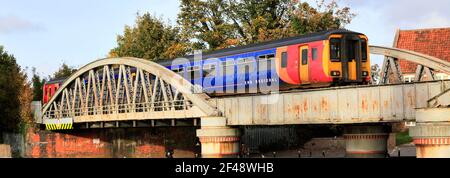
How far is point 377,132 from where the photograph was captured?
3161 cm

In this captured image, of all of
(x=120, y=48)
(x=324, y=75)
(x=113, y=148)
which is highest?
(x=120, y=48)

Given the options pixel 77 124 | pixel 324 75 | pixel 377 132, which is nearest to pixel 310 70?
pixel 324 75

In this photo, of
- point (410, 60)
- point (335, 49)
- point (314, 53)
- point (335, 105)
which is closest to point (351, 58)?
point (335, 49)

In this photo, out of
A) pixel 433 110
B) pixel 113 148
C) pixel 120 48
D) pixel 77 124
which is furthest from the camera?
pixel 120 48

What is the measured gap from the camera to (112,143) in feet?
178

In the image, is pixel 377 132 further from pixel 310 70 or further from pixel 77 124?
pixel 77 124

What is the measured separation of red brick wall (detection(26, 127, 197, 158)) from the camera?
53062 mm

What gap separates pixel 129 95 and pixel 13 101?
2534cm

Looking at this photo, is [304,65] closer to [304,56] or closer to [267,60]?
[304,56]

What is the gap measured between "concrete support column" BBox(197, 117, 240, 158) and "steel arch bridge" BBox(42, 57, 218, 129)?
0.56 metres

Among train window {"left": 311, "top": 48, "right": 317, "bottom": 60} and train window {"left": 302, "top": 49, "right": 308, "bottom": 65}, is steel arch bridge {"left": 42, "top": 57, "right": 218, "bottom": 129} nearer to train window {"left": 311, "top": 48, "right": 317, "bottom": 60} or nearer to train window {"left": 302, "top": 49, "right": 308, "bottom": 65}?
train window {"left": 302, "top": 49, "right": 308, "bottom": 65}

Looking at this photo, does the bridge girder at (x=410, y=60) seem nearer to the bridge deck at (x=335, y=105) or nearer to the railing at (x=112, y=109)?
the bridge deck at (x=335, y=105)
